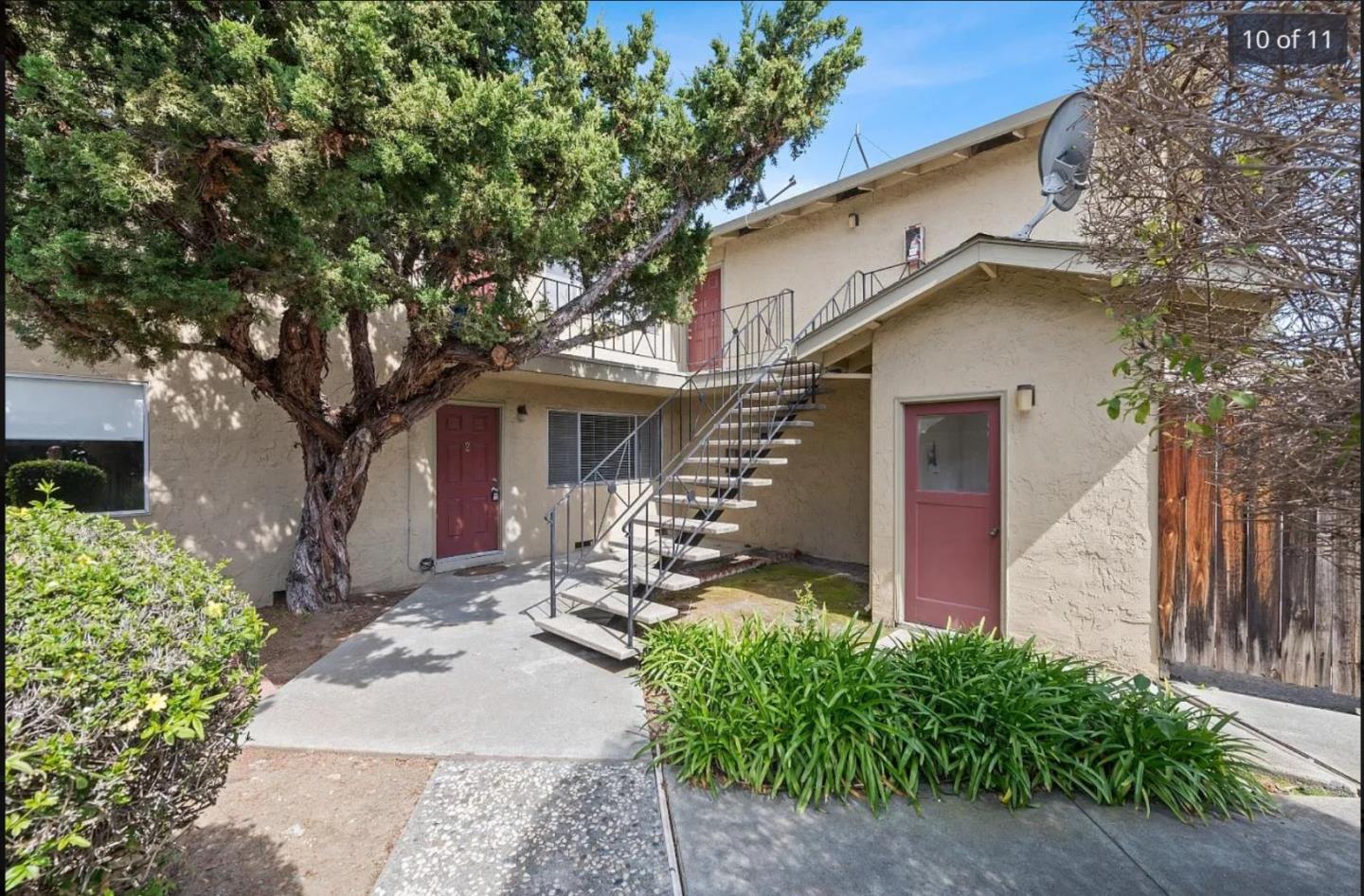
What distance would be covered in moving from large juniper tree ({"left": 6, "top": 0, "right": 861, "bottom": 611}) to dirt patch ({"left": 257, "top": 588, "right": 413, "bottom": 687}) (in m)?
1.96

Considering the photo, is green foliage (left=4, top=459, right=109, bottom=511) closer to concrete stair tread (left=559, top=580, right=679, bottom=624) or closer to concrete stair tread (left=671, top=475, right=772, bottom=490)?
concrete stair tread (left=559, top=580, right=679, bottom=624)

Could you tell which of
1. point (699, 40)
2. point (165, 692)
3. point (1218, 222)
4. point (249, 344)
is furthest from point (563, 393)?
point (1218, 222)

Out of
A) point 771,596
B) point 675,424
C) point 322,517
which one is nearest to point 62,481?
point 322,517

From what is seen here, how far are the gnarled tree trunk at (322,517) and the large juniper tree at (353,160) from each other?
0.49m

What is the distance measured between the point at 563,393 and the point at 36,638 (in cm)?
760

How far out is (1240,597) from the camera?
4207 millimetres

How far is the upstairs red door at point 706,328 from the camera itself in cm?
1020

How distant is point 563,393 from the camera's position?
9250mm

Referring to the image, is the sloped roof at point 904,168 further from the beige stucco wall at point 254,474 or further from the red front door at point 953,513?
the beige stucco wall at point 254,474

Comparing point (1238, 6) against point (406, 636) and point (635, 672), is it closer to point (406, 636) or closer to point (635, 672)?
point (635, 672)

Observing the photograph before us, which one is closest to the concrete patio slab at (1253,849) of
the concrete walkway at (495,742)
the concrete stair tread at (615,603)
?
the concrete walkway at (495,742)

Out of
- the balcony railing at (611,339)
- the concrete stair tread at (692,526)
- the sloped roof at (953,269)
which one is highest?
the balcony railing at (611,339)

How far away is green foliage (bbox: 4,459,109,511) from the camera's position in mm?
5000

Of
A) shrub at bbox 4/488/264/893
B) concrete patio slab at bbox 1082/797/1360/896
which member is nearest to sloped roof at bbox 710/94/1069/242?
concrete patio slab at bbox 1082/797/1360/896
